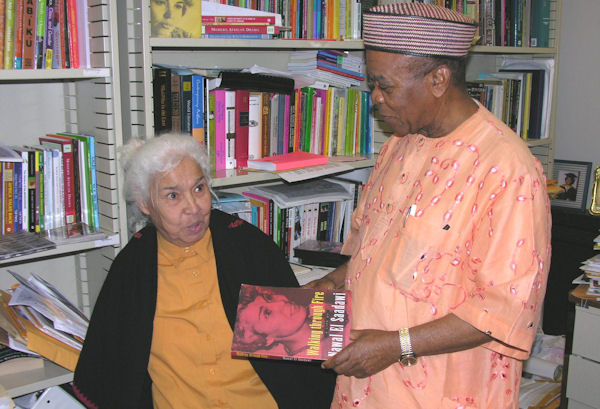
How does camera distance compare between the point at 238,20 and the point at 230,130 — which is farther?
the point at 230,130

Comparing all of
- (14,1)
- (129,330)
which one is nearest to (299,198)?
(129,330)

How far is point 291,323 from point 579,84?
→ 277 cm

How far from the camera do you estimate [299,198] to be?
235 centimetres

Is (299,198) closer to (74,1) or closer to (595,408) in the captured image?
(74,1)

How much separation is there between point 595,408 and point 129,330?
6.05ft

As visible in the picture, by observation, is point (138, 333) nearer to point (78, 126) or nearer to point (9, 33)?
point (78, 126)

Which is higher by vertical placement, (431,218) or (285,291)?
(431,218)

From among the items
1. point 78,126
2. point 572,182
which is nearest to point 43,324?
point 78,126

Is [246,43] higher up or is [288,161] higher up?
[246,43]

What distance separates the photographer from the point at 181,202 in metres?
1.66

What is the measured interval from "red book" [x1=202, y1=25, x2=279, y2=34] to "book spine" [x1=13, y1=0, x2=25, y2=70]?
54cm

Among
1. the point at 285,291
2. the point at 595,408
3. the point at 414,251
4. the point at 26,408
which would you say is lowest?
the point at 595,408

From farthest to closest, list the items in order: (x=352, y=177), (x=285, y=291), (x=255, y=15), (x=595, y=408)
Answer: (x=352, y=177)
(x=595, y=408)
(x=255, y=15)
(x=285, y=291)

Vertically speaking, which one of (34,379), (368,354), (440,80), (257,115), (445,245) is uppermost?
(440,80)
